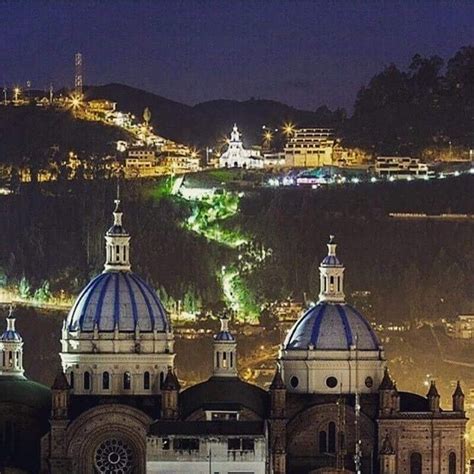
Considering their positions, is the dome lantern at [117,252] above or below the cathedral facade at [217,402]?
above

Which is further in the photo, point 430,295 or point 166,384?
point 430,295

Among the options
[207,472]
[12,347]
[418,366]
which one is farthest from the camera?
[418,366]

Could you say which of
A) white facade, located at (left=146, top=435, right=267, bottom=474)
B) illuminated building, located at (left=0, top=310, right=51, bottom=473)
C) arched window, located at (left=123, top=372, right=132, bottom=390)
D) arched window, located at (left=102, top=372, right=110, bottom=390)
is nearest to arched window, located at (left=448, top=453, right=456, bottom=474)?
white facade, located at (left=146, top=435, right=267, bottom=474)

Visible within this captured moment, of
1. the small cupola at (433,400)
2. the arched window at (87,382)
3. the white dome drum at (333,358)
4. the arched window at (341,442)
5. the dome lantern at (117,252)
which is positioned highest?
the dome lantern at (117,252)

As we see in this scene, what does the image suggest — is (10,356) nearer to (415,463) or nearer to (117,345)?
(117,345)

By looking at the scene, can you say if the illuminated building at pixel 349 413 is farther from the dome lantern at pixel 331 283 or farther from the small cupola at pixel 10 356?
the small cupola at pixel 10 356

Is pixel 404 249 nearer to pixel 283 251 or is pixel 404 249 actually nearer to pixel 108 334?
pixel 283 251

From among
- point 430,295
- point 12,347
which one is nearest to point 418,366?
point 430,295

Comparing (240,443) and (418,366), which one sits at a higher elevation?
(418,366)

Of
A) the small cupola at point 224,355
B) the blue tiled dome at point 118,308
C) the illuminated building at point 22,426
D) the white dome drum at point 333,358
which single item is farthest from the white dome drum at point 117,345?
the white dome drum at point 333,358
